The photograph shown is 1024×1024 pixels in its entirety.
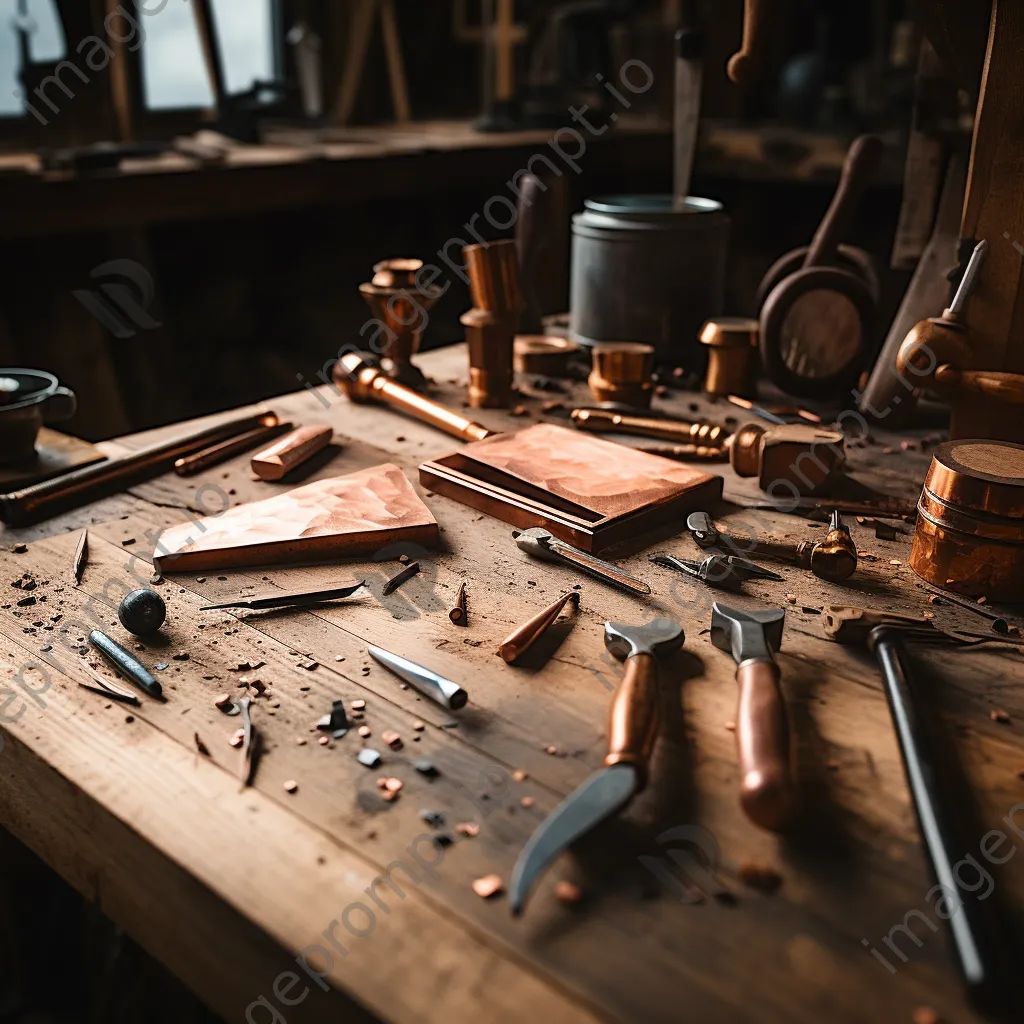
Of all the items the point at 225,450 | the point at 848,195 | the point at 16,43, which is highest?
the point at 16,43

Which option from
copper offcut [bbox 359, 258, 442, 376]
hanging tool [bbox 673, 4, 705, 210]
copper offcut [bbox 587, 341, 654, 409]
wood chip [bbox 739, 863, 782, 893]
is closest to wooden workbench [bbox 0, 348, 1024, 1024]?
wood chip [bbox 739, 863, 782, 893]

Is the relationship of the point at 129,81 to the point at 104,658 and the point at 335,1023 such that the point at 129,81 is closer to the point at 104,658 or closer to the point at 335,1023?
the point at 104,658

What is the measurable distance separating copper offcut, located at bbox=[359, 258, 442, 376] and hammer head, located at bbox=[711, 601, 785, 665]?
3.28 ft

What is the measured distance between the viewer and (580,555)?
1198mm

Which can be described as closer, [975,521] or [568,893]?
[568,893]

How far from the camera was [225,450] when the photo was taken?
61.7 inches

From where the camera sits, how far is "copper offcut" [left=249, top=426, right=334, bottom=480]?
4.82 feet

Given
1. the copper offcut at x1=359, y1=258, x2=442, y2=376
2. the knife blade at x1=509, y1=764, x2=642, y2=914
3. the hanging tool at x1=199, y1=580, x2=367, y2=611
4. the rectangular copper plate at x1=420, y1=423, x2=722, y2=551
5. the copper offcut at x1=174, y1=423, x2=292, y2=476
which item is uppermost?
the copper offcut at x1=359, y1=258, x2=442, y2=376

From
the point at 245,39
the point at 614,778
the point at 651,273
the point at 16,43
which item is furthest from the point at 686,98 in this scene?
the point at 245,39

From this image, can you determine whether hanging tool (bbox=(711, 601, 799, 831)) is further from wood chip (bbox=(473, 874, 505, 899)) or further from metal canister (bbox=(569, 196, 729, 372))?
metal canister (bbox=(569, 196, 729, 372))

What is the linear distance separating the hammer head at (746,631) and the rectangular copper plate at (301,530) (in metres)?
0.41

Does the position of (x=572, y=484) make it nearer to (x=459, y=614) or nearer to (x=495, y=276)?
(x=459, y=614)

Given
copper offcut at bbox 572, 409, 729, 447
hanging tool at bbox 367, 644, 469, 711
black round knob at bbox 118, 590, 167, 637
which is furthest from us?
copper offcut at bbox 572, 409, 729, 447

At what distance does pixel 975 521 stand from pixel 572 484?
0.51 metres
